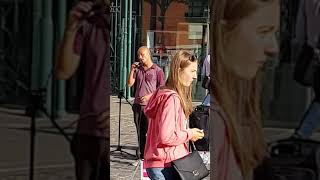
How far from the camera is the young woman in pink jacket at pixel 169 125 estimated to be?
3832 mm

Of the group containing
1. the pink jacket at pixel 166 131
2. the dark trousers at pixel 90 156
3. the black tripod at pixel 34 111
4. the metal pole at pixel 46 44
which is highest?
the metal pole at pixel 46 44

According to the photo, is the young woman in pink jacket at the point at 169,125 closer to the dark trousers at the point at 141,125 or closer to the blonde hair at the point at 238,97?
the blonde hair at the point at 238,97

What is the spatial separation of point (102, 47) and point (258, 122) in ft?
1.86

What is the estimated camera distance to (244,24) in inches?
72.4

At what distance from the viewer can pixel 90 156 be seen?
202 cm

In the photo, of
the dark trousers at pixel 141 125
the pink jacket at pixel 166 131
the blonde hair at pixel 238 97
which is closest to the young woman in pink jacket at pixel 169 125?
the pink jacket at pixel 166 131

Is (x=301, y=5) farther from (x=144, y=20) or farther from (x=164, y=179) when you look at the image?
(x=144, y=20)

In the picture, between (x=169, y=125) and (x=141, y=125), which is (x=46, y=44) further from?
(x=141, y=125)

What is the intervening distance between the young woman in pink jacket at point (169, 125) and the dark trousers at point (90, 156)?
1.77 meters

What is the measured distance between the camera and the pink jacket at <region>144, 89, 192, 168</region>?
3.82 m

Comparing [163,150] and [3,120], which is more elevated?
[3,120]

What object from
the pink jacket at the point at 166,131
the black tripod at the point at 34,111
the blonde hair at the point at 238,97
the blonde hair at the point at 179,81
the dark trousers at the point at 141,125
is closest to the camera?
the blonde hair at the point at 238,97

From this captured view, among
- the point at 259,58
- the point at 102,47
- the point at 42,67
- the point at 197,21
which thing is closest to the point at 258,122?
the point at 259,58

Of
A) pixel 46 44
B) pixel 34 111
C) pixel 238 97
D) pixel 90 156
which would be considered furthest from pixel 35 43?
pixel 238 97
